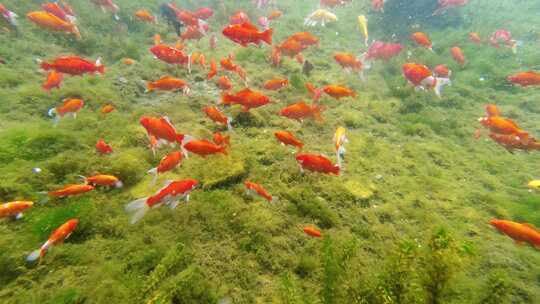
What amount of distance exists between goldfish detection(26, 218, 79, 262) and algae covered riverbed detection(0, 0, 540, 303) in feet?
0.35

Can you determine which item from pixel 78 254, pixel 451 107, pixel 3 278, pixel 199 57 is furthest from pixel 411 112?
pixel 3 278

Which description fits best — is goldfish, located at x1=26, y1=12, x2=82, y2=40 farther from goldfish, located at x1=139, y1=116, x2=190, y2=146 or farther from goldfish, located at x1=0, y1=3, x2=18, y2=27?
goldfish, located at x1=139, y1=116, x2=190, y2=146

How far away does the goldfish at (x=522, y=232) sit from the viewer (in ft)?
14.3

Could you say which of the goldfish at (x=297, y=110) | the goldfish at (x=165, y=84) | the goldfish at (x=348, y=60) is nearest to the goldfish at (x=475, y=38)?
the goldfish at (x=348, y=60)

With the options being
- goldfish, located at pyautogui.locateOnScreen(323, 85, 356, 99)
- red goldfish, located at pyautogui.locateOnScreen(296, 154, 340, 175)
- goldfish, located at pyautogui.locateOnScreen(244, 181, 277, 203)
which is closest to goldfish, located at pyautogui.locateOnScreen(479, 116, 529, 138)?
goldfish, located at pyautogui.locateOnScreen(323, 85, 356, 99)

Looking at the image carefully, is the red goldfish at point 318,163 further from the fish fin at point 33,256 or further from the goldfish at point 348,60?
the goldfish at point 348,60

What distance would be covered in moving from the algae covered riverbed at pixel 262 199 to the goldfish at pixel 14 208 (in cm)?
11

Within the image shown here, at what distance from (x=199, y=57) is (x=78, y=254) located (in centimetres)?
708

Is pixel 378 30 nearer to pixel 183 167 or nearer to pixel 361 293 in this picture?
pixel 183 167

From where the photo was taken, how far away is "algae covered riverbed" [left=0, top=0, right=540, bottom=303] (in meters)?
3.48

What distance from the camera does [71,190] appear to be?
4285mm

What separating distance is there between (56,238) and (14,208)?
32.0 inches

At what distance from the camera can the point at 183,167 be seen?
5.53m

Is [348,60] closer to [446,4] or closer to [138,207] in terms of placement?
[138,207]
